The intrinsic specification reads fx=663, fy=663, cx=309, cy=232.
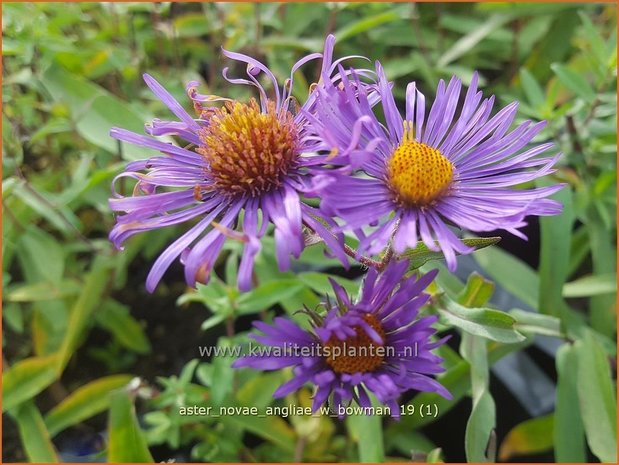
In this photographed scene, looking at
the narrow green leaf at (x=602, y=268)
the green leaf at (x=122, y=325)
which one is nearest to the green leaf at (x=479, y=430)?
the narrow green leaf at (x=602, y=268)

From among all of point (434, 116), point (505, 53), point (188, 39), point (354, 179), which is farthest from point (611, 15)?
point (354, 179)

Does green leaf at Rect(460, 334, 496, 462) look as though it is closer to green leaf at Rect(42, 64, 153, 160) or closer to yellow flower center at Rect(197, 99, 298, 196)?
yellow flower center at Rect(197, 99, 298, 196)

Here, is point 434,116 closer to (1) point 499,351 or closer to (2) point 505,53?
(1) point 499,351

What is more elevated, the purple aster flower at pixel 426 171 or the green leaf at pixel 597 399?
the purple aster flower at pixel 426 171

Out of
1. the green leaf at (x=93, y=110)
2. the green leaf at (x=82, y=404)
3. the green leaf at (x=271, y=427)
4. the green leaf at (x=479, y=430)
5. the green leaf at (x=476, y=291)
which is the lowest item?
the green leaf at (x=479, y=430)

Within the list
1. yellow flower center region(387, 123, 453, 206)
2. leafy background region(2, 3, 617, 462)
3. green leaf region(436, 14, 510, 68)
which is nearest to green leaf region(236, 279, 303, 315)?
leafy background region(2, 3, 617, 462)

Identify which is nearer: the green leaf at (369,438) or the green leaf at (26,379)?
the green leaf at (369,438)

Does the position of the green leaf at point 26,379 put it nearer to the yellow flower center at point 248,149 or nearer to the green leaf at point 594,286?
the yellow flower center at point 248,149

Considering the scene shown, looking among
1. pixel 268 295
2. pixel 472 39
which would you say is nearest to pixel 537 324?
pixel 268 295
